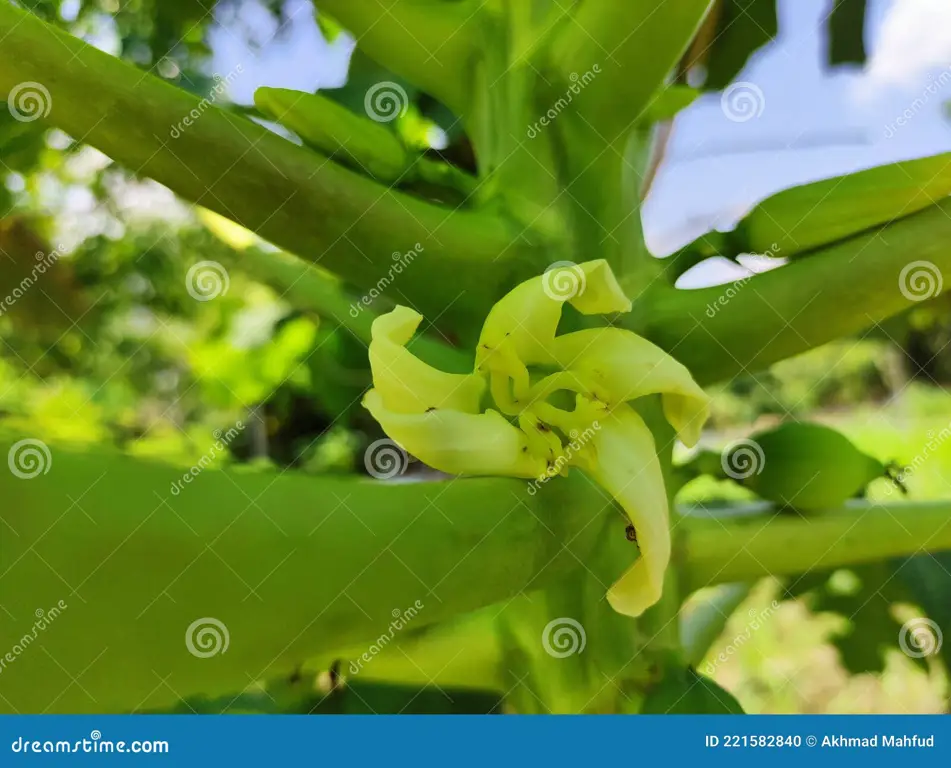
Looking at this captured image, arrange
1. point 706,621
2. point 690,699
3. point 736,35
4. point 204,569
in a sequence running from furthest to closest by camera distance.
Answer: point 736,35 → point 706,621 → point 690,699 → point 204,569

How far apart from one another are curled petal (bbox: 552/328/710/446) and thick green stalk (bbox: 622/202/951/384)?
99mm

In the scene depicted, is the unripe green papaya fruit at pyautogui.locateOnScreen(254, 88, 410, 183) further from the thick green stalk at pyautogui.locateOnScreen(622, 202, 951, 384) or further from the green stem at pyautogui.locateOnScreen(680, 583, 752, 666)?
the green stem at pyautogui.locateOnScreen(680, 583, 752, 666)

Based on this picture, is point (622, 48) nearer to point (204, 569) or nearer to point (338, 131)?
point (338, 131)

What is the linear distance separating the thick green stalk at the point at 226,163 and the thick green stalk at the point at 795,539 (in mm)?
361

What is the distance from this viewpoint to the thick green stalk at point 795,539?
79cm

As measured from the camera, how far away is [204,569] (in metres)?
0.46

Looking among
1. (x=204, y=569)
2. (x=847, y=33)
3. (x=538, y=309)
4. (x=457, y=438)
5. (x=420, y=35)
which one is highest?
(x=847, y=33)

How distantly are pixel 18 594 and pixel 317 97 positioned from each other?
1.58ft

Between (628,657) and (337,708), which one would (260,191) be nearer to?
(628,657)

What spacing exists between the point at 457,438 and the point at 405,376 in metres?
0.06

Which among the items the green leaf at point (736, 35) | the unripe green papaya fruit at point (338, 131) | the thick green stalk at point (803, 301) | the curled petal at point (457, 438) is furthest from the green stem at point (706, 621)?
the green leaf at point (736, 35)

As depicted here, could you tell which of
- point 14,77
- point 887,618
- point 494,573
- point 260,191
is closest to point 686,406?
point 494,573

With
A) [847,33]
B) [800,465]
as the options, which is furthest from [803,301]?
[847,33]

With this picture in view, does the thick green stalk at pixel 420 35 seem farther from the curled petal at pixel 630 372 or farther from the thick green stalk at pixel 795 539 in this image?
the thick green stalk at pixel 795 539
